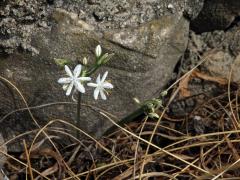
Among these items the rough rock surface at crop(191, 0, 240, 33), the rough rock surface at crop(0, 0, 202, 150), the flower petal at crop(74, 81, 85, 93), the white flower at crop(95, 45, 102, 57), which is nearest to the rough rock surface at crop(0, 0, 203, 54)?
the rough rock surface at crop(0, 0, 202, 150)

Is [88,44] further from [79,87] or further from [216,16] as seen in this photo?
[216,16]

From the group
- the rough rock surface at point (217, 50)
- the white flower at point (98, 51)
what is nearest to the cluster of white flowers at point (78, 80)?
the white flower at point (98, 51)

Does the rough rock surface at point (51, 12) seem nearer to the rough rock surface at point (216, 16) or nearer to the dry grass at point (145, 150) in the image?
the dry grass at point (145, 150)

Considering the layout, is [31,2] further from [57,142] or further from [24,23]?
[57,142]

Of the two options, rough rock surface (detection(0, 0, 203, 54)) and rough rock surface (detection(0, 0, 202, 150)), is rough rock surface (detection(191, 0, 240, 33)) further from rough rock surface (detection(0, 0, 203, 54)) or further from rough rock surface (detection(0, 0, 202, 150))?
rough rock surface (detection(0, 0, 203, 54))

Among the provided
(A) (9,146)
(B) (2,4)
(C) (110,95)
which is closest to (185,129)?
(C) (110,95)

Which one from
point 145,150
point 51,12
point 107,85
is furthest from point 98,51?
point 145,150
